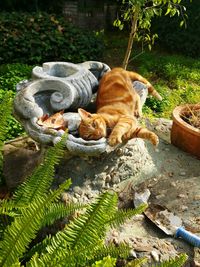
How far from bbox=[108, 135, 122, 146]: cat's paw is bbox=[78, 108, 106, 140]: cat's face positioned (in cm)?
10

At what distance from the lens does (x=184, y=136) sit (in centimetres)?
403

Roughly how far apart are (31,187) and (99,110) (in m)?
0.91

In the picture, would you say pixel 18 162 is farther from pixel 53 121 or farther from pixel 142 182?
pixel 142 182

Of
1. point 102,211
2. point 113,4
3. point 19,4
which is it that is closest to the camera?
point 102,211

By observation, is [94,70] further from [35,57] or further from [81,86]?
[35,57]

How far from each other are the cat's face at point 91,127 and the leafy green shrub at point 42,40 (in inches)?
152

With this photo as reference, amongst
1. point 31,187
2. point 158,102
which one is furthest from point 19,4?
point 31,187

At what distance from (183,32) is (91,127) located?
219 inches

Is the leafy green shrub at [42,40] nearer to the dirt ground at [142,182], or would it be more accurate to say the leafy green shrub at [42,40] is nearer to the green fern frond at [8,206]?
the dirt ground at [142,182]

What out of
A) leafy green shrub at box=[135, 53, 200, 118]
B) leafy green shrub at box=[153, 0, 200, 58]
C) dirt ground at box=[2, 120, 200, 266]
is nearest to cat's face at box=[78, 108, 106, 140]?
dirt ground at box=[2, 120, 200, 266]

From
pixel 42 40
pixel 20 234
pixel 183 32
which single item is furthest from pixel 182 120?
pixel 183 32

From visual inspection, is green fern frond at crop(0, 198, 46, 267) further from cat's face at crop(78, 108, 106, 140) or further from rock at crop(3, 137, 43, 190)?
rock at crop(3, 137, 43, 190)

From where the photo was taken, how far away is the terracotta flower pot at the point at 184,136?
3.95m

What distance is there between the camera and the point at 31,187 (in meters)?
2.57
